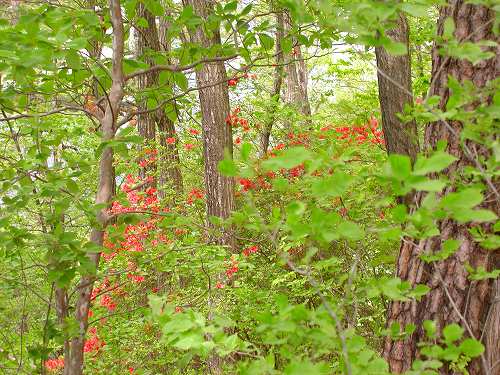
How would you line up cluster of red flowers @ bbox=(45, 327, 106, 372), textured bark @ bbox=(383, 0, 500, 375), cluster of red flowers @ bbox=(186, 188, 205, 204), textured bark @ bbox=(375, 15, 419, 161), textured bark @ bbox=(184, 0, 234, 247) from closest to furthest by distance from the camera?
textured bark @ bbox=(383, 0, 500, 375) < textured bark @ bbox=(375, 15, 419, 161) < cluster of red flowers @ bbox=(45, 327, 106, 372) < textured bark @ bbox=(184, 0, 234, 247) < cluster of red flowers @ bbox=(186, 188, 205, 204)

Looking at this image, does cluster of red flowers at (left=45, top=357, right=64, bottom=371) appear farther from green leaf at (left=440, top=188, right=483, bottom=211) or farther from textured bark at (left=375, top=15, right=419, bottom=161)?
green leaf at (left=440, top=188, right=483, bottom=211)

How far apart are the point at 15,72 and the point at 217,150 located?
4759mm

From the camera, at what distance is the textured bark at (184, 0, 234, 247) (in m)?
6.46

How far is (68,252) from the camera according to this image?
1996 millimetres

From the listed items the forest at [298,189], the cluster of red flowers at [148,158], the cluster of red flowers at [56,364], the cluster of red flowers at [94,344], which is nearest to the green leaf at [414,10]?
the forest at [298,189]

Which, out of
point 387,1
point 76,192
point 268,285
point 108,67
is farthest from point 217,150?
point 387,1

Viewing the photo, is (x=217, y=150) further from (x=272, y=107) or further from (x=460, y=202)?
(x=460, y=202)

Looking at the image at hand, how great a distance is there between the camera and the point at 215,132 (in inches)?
263

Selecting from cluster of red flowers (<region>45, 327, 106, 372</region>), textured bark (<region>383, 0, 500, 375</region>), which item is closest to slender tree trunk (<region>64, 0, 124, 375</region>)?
textured bark (<region>383, 0, 500, 375</region>)

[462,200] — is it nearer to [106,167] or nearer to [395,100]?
[106,167]

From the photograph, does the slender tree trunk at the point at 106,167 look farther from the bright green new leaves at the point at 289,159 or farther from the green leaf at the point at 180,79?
the bright green new leaves at the point at 289,159

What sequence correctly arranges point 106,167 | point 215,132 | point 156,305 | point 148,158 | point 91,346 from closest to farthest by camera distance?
point 156,305 < point 106,167 < point 91,346 < point 215,132 < point 148,158

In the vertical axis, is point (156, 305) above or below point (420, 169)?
below

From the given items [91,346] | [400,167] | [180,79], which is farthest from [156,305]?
[91,346]
